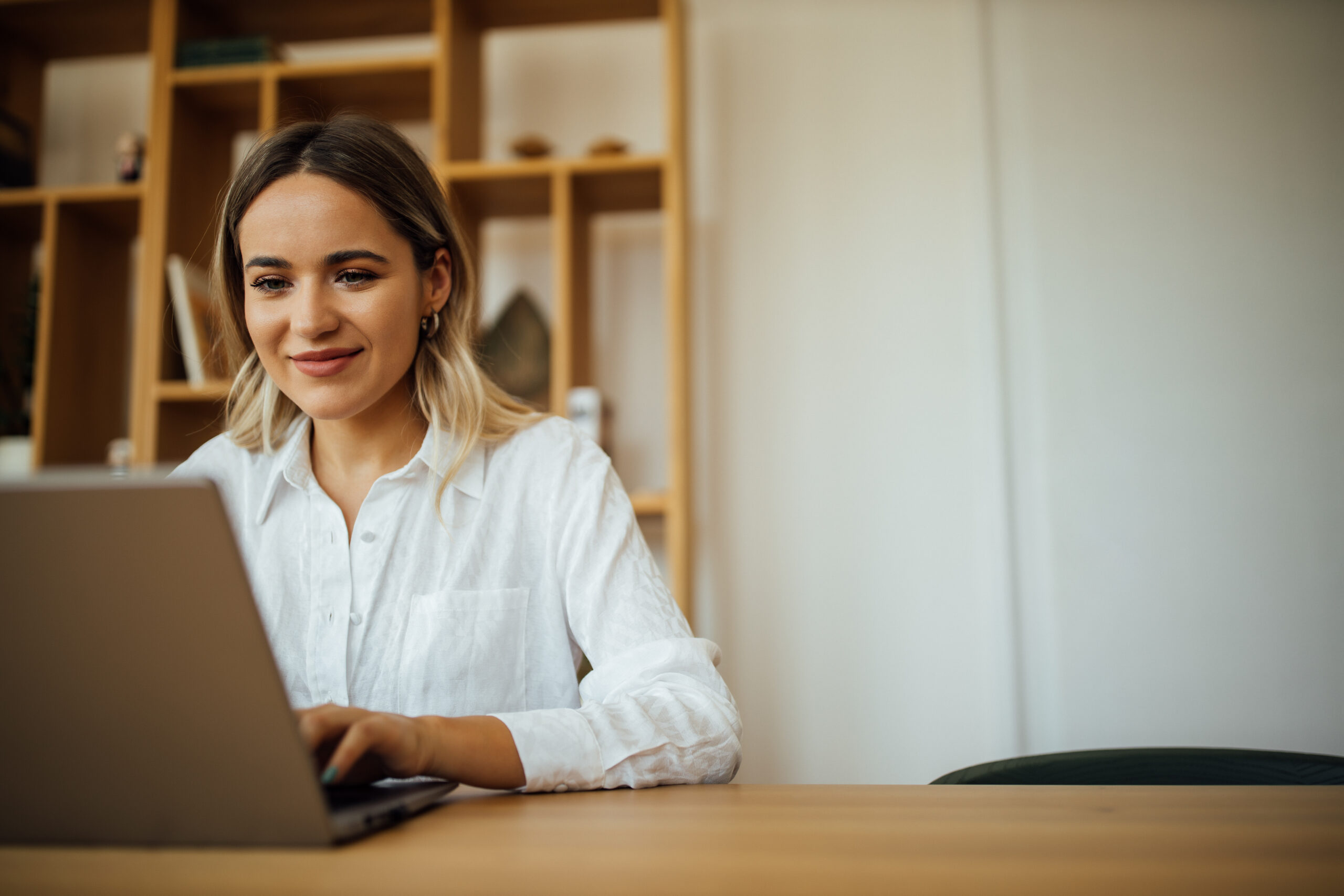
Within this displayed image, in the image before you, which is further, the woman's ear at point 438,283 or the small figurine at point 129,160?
the small figurine at point 129,160

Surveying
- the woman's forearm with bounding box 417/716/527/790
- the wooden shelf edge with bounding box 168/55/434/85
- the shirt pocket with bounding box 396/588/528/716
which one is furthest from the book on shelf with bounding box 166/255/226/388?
the woman's forearm with bounding box 417/716/527/790

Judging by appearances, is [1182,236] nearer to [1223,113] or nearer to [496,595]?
[1223,113]

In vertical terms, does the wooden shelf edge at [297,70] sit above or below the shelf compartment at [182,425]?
above

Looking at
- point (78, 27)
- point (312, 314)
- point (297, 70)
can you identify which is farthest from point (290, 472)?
point (78, 27)

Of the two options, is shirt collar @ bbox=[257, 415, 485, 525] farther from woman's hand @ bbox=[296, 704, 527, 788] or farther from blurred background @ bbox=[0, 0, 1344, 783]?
blurred background @ bbox=[0, 0, 1344, 783]

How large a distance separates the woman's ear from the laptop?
78cm

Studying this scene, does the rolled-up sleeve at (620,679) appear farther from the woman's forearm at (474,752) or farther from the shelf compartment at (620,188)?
the shelf compartment at (620,188)

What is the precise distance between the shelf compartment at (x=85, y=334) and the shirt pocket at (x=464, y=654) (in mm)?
1721

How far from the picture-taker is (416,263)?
1.18 m

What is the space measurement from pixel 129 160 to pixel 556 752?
2.31m

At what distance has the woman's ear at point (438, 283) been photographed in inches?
48.4

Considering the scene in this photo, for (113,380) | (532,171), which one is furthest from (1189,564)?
(113,380)

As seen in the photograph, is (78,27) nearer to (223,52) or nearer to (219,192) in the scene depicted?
(223,52)

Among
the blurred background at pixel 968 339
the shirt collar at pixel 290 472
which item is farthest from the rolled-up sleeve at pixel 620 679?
the blurred background at pixel 968 339
